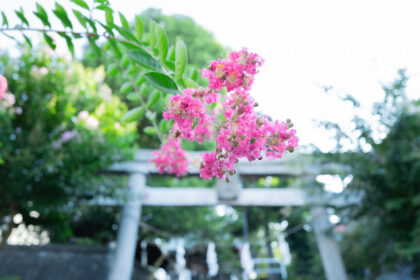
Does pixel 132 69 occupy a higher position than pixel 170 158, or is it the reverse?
pixel 132 69

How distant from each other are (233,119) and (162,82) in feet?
0.57

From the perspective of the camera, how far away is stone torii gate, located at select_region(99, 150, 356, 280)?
340 centimetres

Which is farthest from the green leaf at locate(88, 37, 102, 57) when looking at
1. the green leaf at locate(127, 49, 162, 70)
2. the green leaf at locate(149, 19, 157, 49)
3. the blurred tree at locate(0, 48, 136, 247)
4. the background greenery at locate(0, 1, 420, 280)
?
the blurred tree at locate(0, 48, 136, 247)

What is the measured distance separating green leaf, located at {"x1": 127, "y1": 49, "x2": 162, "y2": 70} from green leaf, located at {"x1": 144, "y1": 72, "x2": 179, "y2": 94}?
84mm

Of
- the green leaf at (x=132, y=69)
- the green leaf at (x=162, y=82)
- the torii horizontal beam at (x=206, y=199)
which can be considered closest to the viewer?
the green leaf at (x=162, y=82)

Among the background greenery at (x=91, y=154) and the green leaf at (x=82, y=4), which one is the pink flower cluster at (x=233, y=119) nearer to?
the green leaf at (x=82, y=4)

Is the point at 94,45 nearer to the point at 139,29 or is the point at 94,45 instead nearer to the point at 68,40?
the point at 68,40

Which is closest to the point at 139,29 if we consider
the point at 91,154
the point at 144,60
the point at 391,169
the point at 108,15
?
the point at 108,15

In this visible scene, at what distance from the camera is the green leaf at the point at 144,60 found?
0.66 meters

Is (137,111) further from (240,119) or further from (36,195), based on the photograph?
(36,195)

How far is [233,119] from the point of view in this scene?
64 centimetres

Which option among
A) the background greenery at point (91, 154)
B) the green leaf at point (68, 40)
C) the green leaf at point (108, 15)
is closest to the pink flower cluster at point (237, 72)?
the green leaf at point (108, 15)

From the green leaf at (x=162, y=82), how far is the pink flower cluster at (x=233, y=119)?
20mm

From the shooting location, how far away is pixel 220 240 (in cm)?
566
